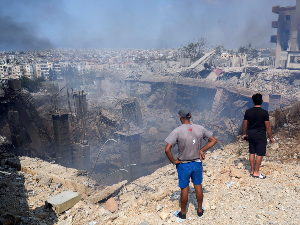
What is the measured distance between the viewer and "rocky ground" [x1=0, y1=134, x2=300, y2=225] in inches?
109

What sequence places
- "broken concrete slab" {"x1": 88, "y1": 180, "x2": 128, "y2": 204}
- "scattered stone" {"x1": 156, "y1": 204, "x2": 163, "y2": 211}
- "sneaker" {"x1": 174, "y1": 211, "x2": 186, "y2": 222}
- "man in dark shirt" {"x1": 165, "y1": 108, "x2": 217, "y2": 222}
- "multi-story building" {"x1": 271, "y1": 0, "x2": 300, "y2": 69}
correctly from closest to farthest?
"man in dark shirt" {"x1": 165, "y1": 108, "x2": 217, "y2": 222} < "sneaker" {"x1": 174, "y1": 211, "x2": 186, "y2": 222} < "scattered stone" {"x1": 156, "y1": 204, "x2": 163, "y2": 211} < "broken concrete slab" {"x1": 88, "y1": 180, "x2": 128, "y2": 204} < "multi-story building" {"x1": 271, "y1": 0, "x2": 300, "y2": 69}

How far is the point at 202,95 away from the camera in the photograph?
64.8 ft

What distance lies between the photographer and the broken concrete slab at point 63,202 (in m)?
3.26

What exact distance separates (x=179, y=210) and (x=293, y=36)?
3637cm

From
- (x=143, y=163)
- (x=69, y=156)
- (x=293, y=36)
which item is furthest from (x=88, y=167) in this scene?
(x=293, y=36)

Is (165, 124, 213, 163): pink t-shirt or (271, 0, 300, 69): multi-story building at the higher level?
(271, 0, 300, 69): multi-story building

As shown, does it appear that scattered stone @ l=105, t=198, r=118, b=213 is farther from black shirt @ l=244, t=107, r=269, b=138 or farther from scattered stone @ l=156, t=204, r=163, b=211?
black shirt @ l=244, t=107, r=269, b=138

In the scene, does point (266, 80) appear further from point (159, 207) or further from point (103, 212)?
point (103, 212)

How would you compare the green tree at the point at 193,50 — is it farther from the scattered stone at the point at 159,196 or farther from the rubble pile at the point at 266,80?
the scattered stone at the point at 159,196

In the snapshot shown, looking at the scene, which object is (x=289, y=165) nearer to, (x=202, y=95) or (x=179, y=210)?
(x=179, y=210)

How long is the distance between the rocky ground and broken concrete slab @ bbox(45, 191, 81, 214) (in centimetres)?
7

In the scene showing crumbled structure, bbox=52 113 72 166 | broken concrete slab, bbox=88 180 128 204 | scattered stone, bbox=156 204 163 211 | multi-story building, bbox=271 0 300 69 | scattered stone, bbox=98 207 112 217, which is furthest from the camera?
multi-story building, bbox=271 0 300 69

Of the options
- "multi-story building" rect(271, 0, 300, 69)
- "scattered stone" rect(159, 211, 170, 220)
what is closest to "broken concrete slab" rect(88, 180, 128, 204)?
"scattered stone" rect(159, 211, 170, 220)

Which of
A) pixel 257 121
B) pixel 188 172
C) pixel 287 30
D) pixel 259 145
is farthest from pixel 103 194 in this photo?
pixel 287 30
